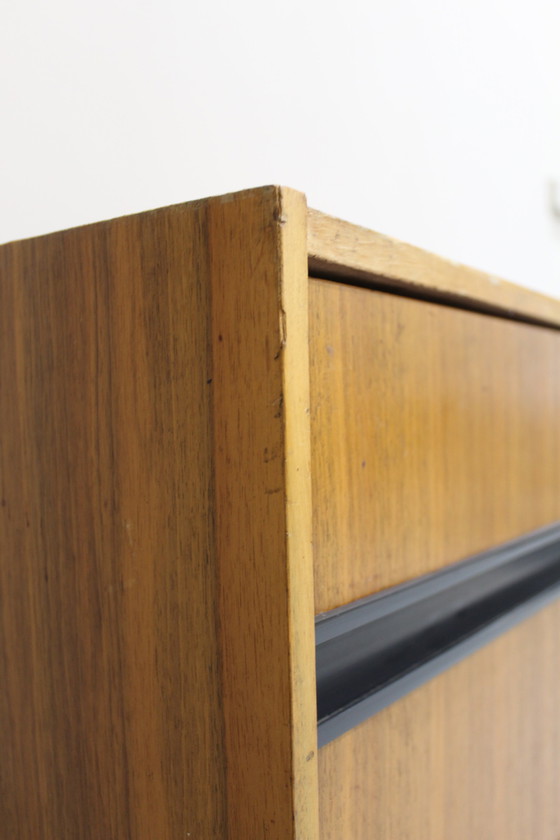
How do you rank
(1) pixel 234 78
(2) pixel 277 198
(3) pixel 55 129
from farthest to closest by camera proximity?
(1) pixel 234 78 → (3) pixel 55 129 → (2) pixel 277 198

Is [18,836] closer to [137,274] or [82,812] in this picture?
[82,812]

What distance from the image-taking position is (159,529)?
415 mm

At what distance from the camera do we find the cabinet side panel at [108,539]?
1.31 feet

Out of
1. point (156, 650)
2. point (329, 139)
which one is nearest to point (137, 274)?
point (156, 650)

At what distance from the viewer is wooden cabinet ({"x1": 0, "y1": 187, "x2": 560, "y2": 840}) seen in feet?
1.22

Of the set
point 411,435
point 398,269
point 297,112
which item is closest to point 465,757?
point 411,435

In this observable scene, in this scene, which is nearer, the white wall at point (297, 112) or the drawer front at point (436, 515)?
the drawer front at point (436, 515)

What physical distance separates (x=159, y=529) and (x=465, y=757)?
14.2 inches

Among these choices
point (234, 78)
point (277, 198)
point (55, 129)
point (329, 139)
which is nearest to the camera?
point (277, 198)

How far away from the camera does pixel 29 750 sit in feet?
1.65

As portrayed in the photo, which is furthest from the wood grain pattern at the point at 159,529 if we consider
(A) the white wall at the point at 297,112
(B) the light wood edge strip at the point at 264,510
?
(A) the white wall at the point at 297,112

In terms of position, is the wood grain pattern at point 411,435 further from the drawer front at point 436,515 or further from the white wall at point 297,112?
the white wall at point 297,112

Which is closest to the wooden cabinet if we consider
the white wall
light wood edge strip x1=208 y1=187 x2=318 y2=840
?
light wood edge strip x1=208 y1=187 x2=318 y2=840

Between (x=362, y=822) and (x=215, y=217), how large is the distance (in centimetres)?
39
